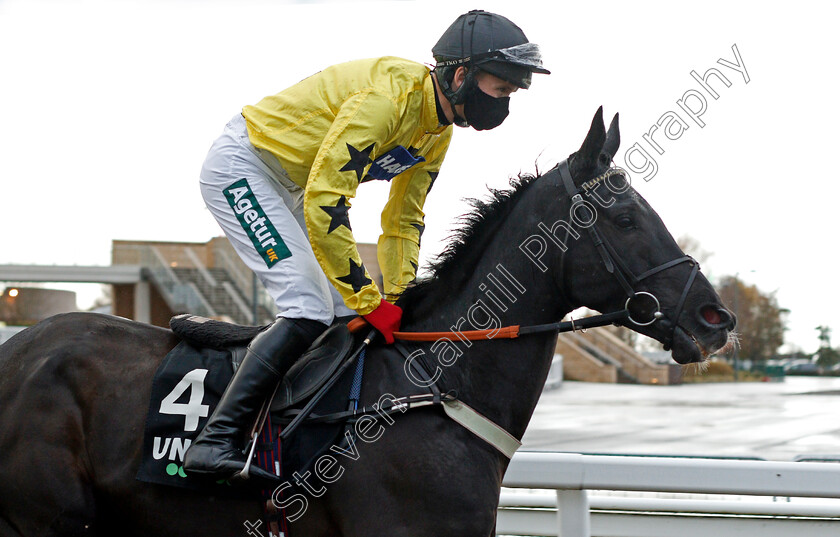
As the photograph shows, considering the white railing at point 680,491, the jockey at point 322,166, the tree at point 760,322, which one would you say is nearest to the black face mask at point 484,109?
the jockey at point 322,166

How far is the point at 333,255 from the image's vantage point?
8.46 ft

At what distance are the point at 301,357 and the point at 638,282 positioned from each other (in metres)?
1.16

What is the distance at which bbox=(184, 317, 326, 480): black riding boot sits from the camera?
250cm

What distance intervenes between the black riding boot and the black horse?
19 centimetres

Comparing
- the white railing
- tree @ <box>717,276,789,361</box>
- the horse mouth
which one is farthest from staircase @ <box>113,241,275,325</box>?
tree @ <box>717,276,789,361</box>

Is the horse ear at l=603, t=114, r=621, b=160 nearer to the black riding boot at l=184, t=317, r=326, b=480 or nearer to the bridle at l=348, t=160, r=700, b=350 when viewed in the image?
the bridle at l=348, t=160, r=700, b=350

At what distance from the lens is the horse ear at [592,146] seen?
2.69 meters

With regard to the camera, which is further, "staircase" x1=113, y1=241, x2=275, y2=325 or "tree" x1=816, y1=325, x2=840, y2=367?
"tree" x1=816, y1=325, x2=840, y2=367

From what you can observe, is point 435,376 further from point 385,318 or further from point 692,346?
point 692,346

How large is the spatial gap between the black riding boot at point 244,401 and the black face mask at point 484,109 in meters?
0.95

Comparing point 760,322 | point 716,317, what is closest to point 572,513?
point 716,317

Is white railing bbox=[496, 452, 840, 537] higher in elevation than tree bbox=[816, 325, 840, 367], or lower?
higher

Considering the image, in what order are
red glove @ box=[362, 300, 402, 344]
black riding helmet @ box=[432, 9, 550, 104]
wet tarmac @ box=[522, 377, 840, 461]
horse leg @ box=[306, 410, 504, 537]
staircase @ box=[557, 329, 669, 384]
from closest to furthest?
horse leg @ box=[306, 410, 504, 537]
red glove @ box=[362, 300, 402, 344]
black riding helmet @ box=[432, 9, 550, 104]
wet tarmac @ box=[522, 377, 840, 461]
staircase @ box=[557, 329, 669, 384]

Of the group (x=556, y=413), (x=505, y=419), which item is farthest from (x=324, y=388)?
(x=556, y=413)
